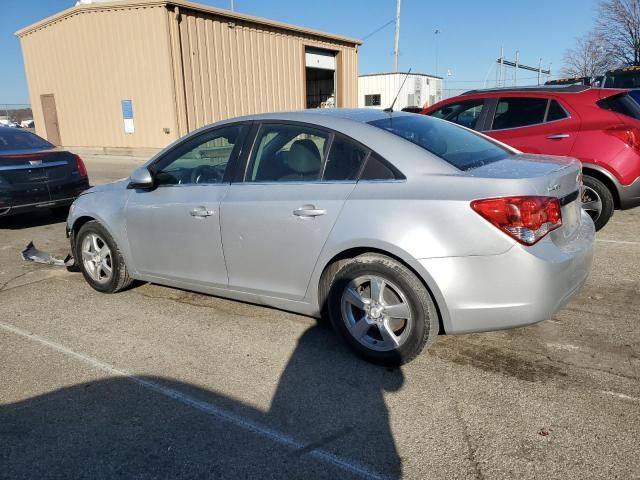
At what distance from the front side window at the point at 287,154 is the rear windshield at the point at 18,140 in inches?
211

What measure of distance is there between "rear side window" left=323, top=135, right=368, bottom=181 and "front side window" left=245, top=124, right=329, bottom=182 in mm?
72

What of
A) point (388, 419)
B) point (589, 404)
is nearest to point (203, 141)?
point (388, 419)

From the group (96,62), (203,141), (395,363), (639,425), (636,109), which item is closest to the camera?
(639,425)

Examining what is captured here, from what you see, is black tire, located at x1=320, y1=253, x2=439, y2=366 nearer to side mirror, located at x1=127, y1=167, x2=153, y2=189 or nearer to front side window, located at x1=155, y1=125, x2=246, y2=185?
front side window, located at x1=155, y1=125, x2=246, y2=185

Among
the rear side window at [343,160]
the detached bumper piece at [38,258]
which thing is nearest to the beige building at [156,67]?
the detached bumper piece at [38,258]

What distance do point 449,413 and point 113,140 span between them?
2037 cm

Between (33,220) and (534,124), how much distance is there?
7713 mm

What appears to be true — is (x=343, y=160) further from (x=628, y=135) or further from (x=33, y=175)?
(x=33, y=175)

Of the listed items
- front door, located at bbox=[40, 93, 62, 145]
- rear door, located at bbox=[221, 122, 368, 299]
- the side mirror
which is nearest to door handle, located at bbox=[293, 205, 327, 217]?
rear door, located at bbox=[221, 122, 368, 299]

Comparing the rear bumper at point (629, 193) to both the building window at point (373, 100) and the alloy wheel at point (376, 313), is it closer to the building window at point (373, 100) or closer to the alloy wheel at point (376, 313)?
the alloy wheel at point (376, 313)

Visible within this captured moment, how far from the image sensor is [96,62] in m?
19.6

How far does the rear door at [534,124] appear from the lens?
6.04m

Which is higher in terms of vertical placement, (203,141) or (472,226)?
(203,141)

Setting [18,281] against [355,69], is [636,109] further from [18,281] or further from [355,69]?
[355,69]
